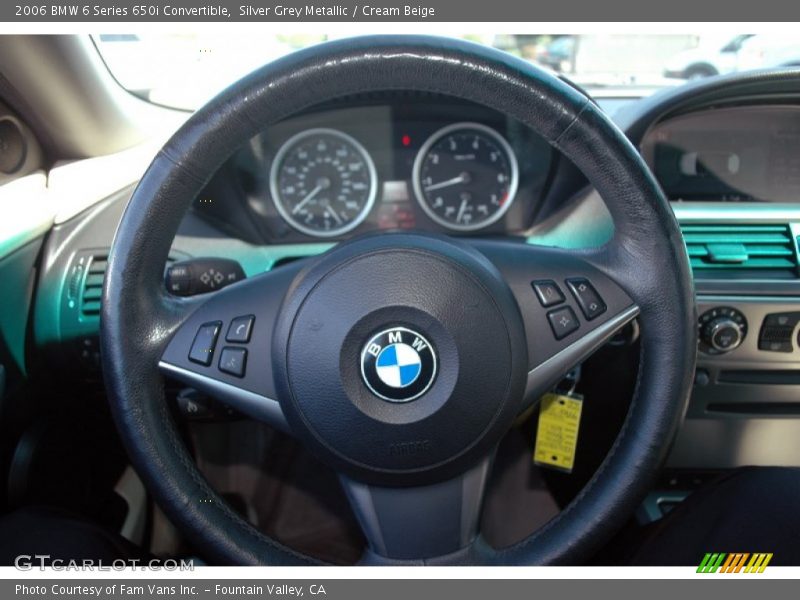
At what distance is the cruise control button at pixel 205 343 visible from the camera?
45.1 inches

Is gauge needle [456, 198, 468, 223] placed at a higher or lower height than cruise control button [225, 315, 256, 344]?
higher

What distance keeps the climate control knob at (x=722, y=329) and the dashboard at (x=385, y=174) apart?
1.68 ft

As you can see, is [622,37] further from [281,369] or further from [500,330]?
[281,369]

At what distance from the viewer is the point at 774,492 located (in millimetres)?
1260

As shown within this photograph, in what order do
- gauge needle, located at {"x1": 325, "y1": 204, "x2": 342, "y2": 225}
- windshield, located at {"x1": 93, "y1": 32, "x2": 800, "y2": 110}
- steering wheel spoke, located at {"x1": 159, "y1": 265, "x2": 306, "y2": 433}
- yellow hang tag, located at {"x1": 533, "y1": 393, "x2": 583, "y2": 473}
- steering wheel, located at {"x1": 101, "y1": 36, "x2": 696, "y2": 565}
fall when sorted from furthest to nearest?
gauge needle, located at {"x1": 325, "y1": 204, "x2": 342, "y2": 225}, windshield, located at {"x1": 93, "y1": 32, "x2": 800, "y2": 110}, yellow hang tag, located at {"x1": 533, "y1": 393, "x2": 583, "y2": 473}, steering wheel spoke, located at {"x1": 159, "y1": 265, "x2": 306, "y2": 433}, steering wheel, located at {"x1": 101, "y1": 36, "x2": 696, "y2": 565}

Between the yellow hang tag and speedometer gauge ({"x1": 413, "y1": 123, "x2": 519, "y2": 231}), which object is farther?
speedometer gauge ({"x1": 413, "y1": 123, "x2": 519, "y2": 231})

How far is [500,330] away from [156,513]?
137 centimetres

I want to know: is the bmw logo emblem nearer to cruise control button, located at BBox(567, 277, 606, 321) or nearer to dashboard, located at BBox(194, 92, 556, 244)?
cruise control button, located at BBox(567, 277, 606, 321)

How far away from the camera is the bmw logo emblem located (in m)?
1.06

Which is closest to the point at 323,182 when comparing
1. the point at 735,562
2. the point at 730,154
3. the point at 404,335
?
the point at 404,335

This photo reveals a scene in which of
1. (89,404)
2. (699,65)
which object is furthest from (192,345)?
(699,65)

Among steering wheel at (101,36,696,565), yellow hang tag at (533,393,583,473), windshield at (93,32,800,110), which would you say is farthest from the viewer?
windshield at (93,32,800,110)

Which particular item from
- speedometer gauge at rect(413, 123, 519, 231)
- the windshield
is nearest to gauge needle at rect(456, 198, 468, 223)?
speedometer gauge at rect(413, 123, 519, 231)

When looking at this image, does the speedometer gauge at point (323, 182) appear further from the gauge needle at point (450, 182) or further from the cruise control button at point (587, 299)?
the cruise control button at point (587, 299)
